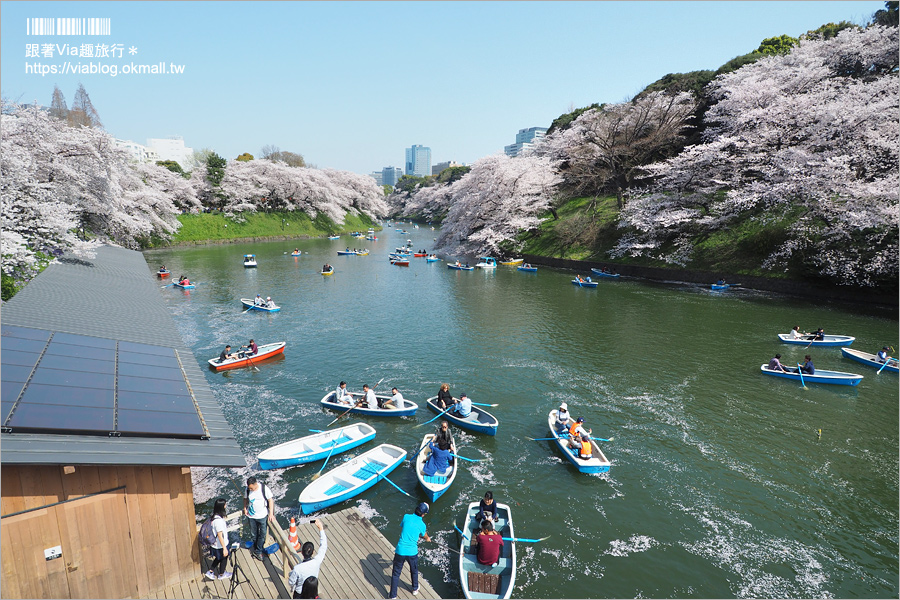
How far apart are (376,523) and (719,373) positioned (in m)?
20.4

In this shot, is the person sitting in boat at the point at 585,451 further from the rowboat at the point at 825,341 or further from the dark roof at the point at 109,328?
the rowboat at the point at 825,341

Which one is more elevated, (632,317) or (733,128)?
(733,128)

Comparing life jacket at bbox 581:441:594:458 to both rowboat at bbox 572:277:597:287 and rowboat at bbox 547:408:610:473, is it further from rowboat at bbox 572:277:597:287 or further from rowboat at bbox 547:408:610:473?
rowboat at bbox 572:277:597:287

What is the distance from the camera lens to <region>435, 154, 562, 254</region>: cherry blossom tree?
66625 mm

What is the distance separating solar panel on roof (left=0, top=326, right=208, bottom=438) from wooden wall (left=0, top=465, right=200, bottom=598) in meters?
0.75

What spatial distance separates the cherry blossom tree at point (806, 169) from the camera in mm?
35188

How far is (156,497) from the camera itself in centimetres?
816

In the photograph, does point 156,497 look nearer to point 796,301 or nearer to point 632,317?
point 632,317

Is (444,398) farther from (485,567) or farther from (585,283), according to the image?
(585,283)

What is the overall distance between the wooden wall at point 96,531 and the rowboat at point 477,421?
37.2ft

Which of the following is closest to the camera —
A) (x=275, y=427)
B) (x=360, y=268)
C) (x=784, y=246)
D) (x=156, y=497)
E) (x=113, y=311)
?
(x=156, y=497)

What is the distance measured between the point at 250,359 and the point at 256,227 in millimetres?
71383

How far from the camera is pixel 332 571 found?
33.1ft

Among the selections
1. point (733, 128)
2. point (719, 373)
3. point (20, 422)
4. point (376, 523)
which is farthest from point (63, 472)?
point (733, 128)
